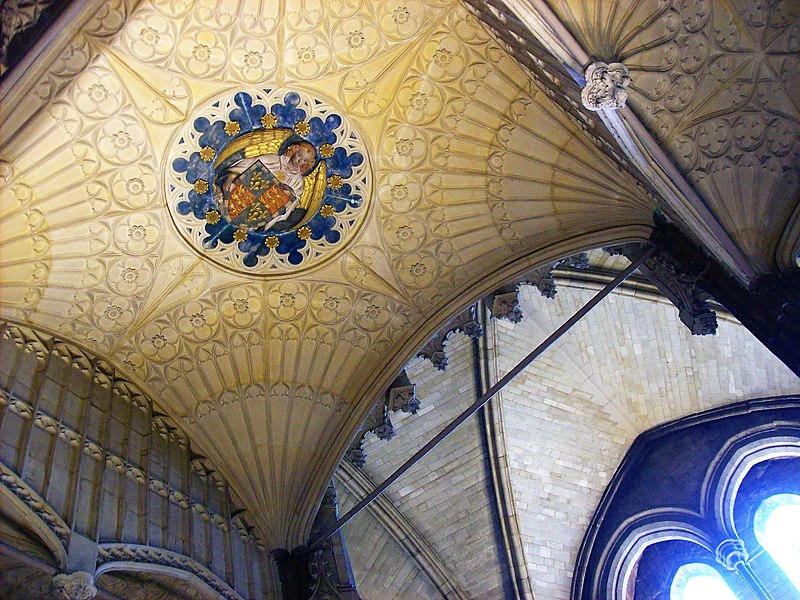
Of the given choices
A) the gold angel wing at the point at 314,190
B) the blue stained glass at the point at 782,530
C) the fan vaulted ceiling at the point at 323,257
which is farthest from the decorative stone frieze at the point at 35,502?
the blue stained glass at the point at 782,530

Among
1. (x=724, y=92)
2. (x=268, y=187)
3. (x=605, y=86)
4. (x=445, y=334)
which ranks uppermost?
(x=268, y=187)

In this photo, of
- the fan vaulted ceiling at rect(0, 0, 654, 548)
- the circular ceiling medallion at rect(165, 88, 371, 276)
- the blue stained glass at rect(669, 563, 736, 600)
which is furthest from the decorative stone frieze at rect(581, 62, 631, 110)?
the blue stained glass at rect(669, 563, 736, 600)

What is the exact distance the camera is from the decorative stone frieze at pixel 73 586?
6.76 m

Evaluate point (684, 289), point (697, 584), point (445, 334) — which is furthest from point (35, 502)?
point (697, 584)

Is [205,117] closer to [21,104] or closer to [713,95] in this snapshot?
[21,104]

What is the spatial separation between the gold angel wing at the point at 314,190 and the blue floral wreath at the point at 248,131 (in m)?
0.05

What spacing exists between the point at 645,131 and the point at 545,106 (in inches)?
65.2

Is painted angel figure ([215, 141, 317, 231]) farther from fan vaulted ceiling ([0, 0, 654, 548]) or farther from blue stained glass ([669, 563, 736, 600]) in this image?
blue stained glass ([669, 563, 736, 600])

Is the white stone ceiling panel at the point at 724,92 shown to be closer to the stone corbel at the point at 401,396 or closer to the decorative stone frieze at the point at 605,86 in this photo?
the decorative stone frieze at the point at 605,86

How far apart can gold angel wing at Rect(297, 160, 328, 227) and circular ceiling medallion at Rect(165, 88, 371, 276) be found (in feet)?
0.04

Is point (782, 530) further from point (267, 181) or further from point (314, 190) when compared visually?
point (267, 181)

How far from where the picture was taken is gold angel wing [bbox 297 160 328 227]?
962 centimetres

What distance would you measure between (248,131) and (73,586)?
15.5 feet

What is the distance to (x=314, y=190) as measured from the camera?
9.70 metres
